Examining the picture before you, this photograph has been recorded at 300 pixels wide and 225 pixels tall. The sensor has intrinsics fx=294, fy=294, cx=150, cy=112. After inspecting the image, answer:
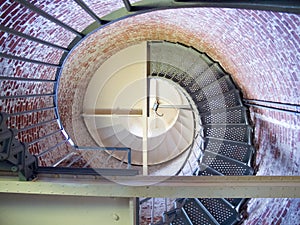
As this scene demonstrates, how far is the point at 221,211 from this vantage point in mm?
3668

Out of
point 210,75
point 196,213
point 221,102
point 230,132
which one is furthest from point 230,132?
point 196,213

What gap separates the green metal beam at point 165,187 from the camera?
1841 mm

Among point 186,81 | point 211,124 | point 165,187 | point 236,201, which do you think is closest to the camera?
point 165,187

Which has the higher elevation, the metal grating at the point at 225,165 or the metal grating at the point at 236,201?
the metal grating at the point at 225,165

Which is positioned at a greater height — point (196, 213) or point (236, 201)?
point (236, 201)

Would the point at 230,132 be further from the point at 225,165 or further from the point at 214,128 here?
the point at 225,165

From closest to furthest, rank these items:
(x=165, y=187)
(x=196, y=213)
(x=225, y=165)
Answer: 1. (x=165, y=187)
2. (x=196, y=213)
3. (x=225, y=165)

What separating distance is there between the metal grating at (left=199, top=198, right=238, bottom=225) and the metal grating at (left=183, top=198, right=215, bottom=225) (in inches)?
3.5

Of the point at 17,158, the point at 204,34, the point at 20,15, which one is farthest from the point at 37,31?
the point at 204,34

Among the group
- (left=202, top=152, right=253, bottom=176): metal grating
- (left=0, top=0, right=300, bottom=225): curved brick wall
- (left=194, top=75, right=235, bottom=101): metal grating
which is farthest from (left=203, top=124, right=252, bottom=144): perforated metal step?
(left=194, top=75, right=235, bottom=101): metal grating

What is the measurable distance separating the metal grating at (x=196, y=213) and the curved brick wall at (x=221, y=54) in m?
0.49

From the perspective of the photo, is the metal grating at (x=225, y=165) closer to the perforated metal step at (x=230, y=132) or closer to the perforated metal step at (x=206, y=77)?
the perforated metal step at (x=230, y=132)

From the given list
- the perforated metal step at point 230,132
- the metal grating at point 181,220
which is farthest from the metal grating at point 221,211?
the perforated metal step at point 230,132

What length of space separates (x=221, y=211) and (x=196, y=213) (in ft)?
Result: 1.03
